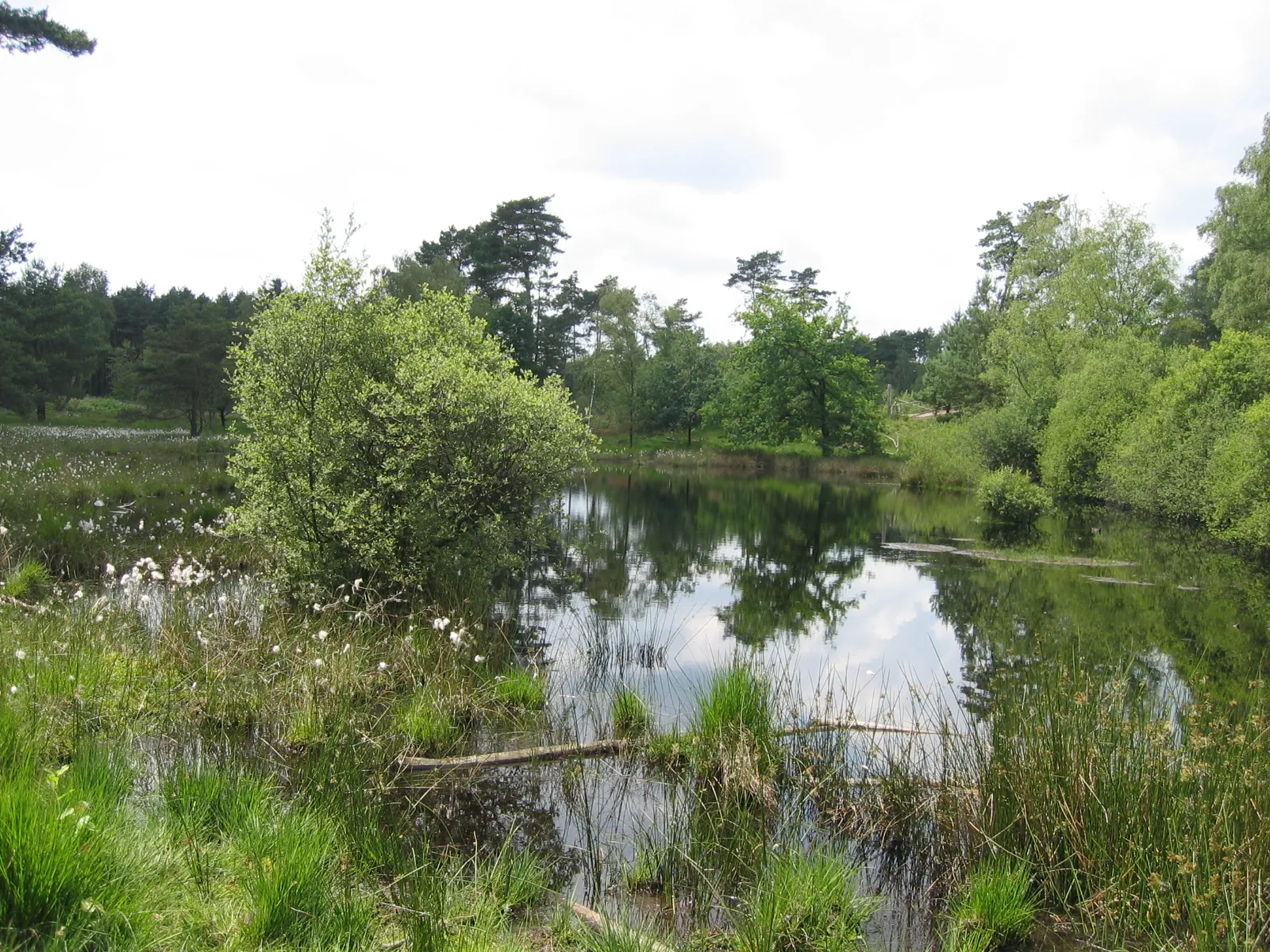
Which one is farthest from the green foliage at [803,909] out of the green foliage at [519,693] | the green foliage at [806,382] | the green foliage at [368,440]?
the green foliage at [806,382]

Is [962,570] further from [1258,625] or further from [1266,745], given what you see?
[1266,745]

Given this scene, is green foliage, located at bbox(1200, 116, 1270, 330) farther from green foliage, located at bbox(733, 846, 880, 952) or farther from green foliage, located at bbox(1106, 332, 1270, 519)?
green foliage, located at bbox(733, 846, 880, 952)

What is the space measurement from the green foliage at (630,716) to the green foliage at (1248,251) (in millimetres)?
30410

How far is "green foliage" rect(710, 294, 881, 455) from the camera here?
53.0 m

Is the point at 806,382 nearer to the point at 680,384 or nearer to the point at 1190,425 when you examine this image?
the point at 680,384

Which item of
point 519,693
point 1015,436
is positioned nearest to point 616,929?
point 519,693

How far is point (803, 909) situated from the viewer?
4184mm

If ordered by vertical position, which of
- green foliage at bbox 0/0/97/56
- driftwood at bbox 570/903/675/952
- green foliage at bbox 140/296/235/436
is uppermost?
green foliage at bbox 0/0/97/56

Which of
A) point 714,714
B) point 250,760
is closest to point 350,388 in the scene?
point 250,760

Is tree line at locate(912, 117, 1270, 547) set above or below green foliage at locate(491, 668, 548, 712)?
above

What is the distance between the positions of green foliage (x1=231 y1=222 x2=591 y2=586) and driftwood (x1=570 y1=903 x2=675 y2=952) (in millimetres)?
6576

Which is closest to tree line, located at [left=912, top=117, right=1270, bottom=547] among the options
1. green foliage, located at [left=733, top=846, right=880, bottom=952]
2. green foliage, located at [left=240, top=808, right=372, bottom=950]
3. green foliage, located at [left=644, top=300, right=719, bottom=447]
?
green foliage, located at [left=644, top=300, right=719, bottom=447]

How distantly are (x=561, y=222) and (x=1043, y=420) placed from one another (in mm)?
39175

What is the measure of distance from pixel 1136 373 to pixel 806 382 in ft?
74.0
